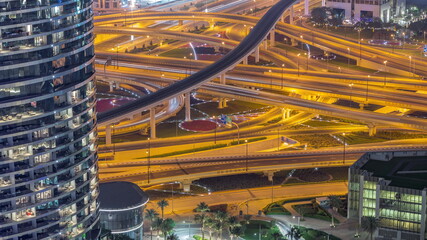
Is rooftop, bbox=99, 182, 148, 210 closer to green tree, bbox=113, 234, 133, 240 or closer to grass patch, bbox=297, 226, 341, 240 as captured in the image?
green tree, bbox=113, 234, 133, 240

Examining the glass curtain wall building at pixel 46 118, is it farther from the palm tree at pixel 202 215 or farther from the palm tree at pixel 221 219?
the palm tree at pixel 202 215

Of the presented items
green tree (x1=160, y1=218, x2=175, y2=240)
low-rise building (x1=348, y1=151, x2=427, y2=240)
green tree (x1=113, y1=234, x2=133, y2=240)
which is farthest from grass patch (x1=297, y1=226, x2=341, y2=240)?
green tree (x1=113, y1=234, x2=133, y2=240)

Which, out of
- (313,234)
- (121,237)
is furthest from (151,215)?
(313,234)

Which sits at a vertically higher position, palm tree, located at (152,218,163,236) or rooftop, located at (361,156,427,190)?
rooftop, located at (361,156,427,190)

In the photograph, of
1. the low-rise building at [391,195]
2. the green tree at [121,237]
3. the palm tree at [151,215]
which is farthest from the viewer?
the palm tree at [151,215]

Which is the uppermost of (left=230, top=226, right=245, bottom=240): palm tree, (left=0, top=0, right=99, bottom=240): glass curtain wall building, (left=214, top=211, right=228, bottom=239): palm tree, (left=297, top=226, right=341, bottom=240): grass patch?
(left=0, top=0, right=99, bottom=240): glass curtain wall building

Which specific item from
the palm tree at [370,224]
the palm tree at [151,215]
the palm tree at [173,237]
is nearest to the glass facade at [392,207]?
the palm tree at [370,224]

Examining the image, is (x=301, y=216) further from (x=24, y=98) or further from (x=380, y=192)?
(x=24, y=98)

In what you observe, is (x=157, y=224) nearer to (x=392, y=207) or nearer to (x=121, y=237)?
(x=121, y=237)
